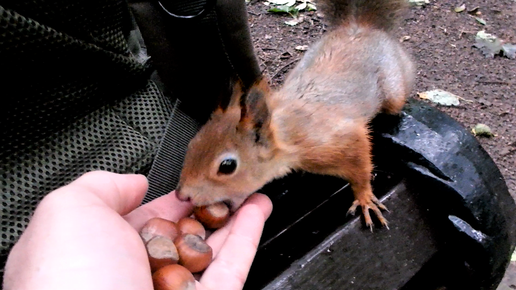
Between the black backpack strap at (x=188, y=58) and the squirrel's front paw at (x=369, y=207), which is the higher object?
the black backpack strap at (x=188, y=58)

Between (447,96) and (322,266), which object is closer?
(322,266)

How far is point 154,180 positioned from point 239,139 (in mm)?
218

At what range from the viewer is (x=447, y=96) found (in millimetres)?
2350

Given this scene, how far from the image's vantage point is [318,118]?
1.32m

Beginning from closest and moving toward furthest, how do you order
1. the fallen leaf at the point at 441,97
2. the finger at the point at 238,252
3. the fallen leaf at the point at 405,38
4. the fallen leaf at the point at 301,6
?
the finger at the point at 238,252
the fallen leaf at the point at 441,97
the fallen leaf at the point at 405,38
the fallen leaf at the point at 301,6

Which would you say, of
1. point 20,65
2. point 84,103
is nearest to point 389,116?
point 84,103

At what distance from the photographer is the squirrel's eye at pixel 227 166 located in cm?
111

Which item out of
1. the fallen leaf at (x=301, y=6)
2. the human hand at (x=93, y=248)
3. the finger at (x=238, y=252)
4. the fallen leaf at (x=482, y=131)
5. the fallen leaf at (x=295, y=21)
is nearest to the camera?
the human hand at (x=93, y=248)

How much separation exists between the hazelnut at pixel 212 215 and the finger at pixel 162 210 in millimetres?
51

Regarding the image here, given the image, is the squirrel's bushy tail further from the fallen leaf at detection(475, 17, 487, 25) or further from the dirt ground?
the fallen leaf at detection(475, 17, 487, 25)

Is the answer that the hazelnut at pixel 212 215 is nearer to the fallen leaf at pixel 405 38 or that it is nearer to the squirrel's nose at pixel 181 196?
the squirrel's nose at pixel 181 196

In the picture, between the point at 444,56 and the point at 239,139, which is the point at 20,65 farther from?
the point at 444,56

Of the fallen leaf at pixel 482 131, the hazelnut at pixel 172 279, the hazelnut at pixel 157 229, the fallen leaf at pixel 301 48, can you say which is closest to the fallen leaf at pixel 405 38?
the fallen leaf at pixel 301 48

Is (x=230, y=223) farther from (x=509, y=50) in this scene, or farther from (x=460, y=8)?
(x=460, y=8)
